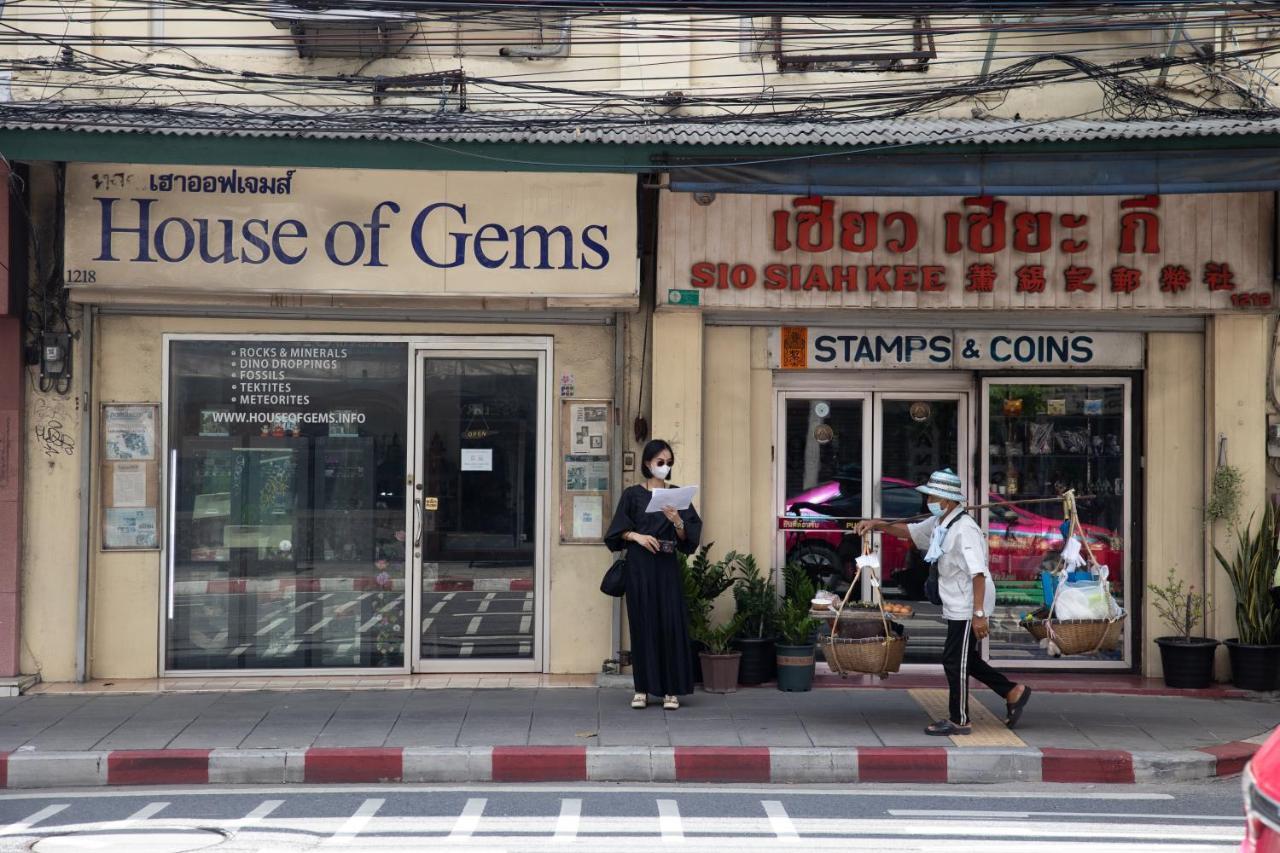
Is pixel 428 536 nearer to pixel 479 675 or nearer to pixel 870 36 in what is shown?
pixel 479 675

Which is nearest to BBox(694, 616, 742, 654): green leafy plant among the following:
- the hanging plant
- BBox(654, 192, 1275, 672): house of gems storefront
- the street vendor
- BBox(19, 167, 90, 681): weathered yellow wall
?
BBox(654, 192, 1275, 672): house of gems storefront

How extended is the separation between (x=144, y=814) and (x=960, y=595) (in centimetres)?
485

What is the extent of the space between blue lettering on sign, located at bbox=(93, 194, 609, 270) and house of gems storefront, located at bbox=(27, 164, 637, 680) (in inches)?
0.9

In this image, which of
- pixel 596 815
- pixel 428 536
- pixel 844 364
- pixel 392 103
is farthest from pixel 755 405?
pixel 596 815

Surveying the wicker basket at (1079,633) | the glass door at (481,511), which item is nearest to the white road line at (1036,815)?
the wicker basket at (1079,633)

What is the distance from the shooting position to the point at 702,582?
33.4ft

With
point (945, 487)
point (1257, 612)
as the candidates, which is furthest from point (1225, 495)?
point (945, 487)

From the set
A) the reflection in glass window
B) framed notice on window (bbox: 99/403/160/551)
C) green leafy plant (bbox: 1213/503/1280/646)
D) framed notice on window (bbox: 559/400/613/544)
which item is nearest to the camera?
green leafy plant (bbox: 1213/503/1280/646)

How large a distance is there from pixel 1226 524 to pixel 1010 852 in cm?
506

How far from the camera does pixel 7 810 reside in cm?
723

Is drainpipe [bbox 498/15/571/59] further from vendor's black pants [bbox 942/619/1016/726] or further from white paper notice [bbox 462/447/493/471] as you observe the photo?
vendor's black pants [bbox 942/619/1016/726]

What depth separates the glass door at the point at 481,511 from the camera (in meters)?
10.7

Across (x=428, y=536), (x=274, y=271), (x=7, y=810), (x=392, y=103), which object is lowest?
(x=7, y=810)

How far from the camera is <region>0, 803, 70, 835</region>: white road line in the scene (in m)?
6.71
